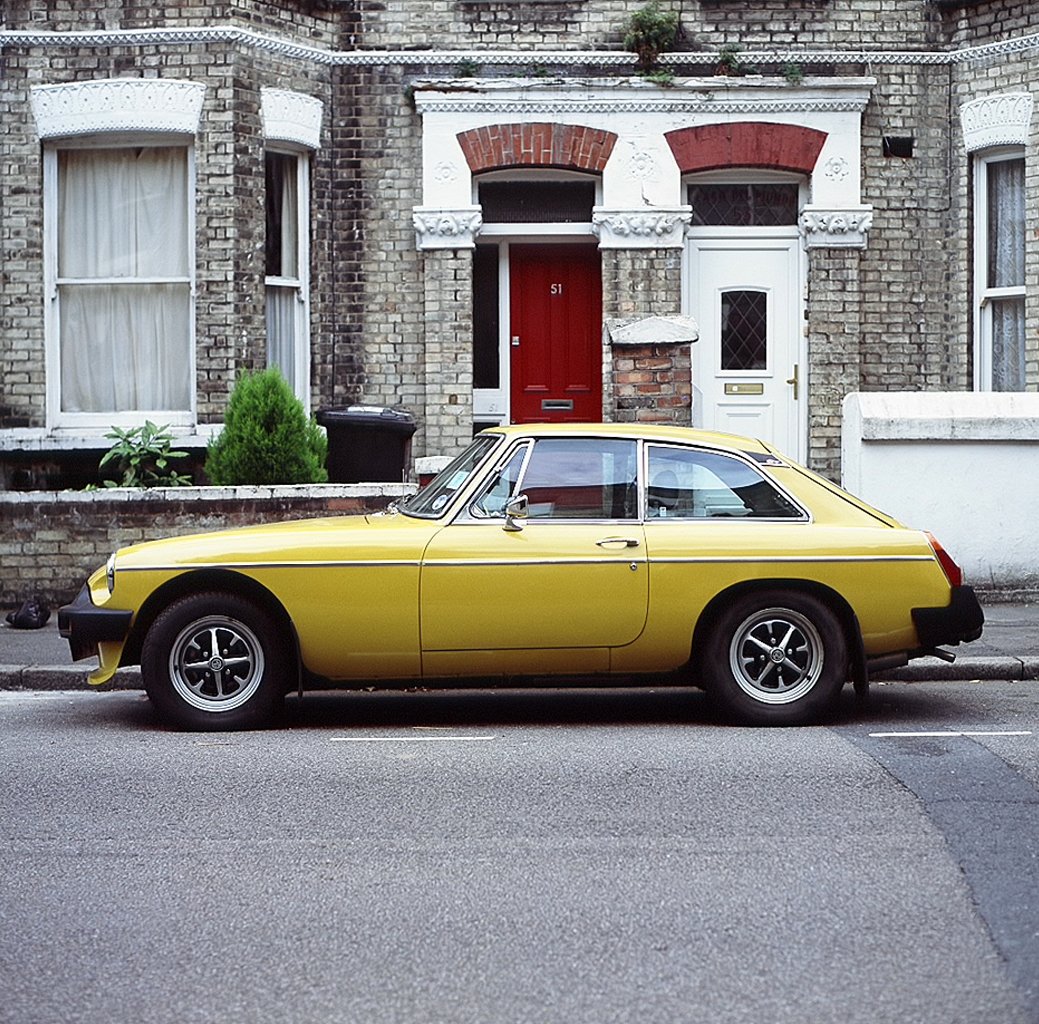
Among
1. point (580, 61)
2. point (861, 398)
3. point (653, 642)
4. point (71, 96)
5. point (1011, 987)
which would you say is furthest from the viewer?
point (580, 61)

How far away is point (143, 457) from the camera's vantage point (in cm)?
1447

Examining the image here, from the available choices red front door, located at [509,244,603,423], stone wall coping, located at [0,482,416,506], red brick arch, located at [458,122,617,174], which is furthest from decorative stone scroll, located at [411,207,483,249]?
stone wall coping, located at [0,482,416,506]

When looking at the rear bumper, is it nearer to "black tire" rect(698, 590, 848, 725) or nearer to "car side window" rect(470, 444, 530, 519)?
"black tire" rect(698, 590, 848, 725)

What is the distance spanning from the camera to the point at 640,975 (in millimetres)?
4750

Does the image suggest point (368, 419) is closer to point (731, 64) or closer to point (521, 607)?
point (731, 64)

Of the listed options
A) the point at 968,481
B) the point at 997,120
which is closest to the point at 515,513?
the point at 968,481

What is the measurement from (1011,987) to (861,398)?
9.20 m

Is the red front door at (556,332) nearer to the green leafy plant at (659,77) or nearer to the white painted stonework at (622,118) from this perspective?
the white painted stonework at (622,118)

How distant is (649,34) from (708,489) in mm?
7860

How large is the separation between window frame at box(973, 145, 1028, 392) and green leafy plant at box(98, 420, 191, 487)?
7103 millimetres

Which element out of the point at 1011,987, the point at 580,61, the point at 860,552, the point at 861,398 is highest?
the point at 580,61

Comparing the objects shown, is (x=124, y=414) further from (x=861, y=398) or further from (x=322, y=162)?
(x=861, y=398)

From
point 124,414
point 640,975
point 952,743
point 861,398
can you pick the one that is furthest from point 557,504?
point 124,414

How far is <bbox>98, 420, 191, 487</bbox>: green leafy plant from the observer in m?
14.2
